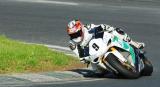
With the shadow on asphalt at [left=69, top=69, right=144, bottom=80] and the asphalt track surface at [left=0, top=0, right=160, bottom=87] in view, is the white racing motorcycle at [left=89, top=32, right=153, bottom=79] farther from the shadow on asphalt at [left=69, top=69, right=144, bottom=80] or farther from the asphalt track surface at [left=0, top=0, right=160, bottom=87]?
the asphalt track surface at [left=0, top=0, right=160, bottom=87]

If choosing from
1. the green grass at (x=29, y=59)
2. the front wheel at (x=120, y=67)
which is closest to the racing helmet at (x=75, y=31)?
the front wheel at (x=120, y=67)

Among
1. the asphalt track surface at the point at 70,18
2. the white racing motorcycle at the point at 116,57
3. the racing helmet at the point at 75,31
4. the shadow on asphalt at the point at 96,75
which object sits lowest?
the shadow on asphalt at the point at 96,75

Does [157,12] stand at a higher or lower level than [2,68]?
higher

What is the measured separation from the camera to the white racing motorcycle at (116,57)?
14719mm

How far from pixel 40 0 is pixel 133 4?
12.5 feet

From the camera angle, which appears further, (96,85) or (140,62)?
(140,62)

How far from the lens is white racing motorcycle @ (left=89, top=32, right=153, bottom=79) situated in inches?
579

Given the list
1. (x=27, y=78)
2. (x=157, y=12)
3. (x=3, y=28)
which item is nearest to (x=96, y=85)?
(x=27, y=78)

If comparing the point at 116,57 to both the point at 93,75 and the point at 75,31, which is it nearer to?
the point at 93,75

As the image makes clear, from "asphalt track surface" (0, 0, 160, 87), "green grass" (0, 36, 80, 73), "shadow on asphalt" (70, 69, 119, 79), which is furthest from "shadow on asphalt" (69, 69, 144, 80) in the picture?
"asphalt track surface" (0, 0, 160, 87)

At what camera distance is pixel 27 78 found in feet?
45.6

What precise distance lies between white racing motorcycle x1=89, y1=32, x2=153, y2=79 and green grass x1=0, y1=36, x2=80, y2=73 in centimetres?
114

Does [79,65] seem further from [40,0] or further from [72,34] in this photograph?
[40,0]

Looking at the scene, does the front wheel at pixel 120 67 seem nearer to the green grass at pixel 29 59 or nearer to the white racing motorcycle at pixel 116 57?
the white racing motorcycle at pixel 116 57
